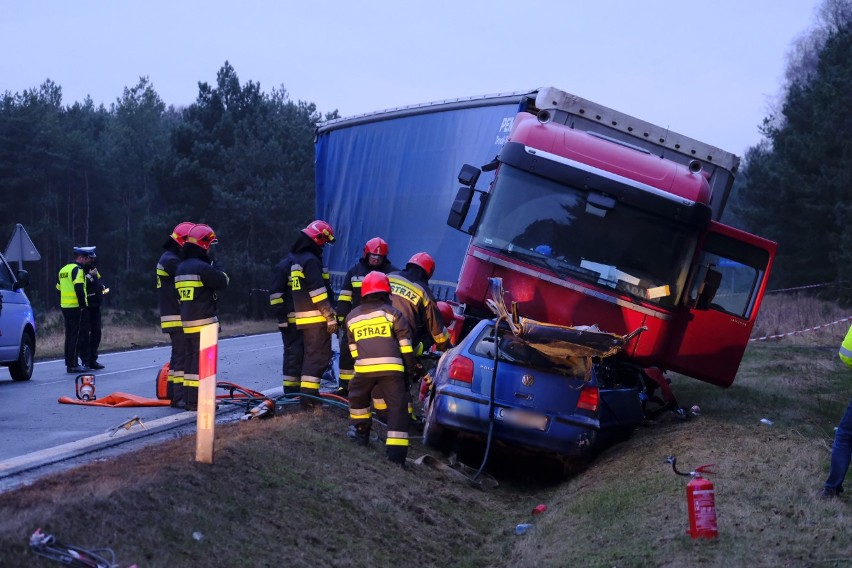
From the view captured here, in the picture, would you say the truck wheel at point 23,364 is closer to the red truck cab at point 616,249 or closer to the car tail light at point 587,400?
the red truck cab at point 616,249

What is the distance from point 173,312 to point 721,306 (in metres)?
6.02

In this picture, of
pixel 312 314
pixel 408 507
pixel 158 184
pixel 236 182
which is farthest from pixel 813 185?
pixel 408 507

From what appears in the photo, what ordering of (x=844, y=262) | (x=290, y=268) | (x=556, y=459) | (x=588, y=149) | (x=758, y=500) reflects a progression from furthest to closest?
(x=844, y=262), (x=588, y=149), (x=290, y=268), (x=556, y=459), (x=758, y=500)

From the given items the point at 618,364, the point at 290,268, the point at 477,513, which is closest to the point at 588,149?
the point at 618,364

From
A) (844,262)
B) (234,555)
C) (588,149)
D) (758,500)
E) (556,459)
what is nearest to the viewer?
(234,555)

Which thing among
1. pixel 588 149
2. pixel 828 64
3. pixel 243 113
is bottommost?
pixel 243 113

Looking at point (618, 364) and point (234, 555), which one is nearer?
point (234, 555)

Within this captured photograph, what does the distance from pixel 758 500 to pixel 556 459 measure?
3.27 metres

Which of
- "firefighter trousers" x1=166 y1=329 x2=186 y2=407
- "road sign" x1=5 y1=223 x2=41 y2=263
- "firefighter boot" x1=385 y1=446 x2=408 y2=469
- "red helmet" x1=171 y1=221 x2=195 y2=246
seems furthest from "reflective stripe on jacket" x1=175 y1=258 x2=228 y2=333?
"road sign" x1=5 y1=223 x2=41 y2=263

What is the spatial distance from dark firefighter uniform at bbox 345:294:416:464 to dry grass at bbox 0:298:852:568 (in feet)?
1.12

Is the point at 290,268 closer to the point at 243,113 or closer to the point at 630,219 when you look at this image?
the point at 630,219

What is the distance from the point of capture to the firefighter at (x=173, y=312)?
1248 centimetres

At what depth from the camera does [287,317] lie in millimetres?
12695

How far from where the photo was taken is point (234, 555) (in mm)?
6566
